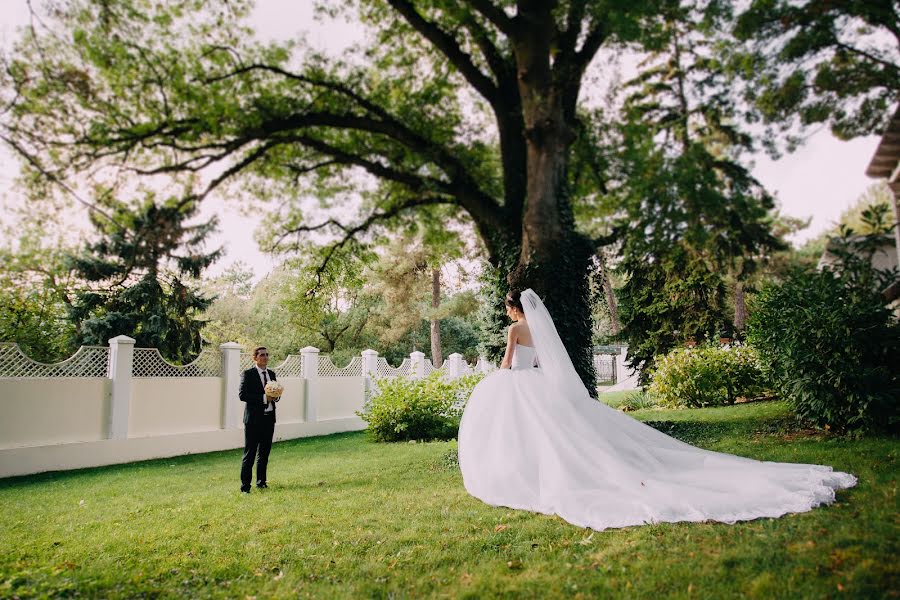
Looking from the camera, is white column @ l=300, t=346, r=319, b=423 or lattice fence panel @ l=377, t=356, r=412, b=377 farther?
lattice fence panel @ l=377, t=356, r=412, b=377

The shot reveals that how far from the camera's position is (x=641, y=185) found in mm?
10430

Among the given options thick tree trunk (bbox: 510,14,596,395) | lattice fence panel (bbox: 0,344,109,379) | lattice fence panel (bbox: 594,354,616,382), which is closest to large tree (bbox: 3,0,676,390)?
thick tree trunk (bbox: 510,14,596,395)

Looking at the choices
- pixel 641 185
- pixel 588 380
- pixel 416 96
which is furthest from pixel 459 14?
pixel 588 380

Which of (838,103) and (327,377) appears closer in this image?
(838,103)

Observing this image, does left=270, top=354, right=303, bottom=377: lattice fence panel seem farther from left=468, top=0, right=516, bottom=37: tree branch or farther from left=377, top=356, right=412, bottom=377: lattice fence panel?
left=468, top=0, right=516, bottom=37: tree branch

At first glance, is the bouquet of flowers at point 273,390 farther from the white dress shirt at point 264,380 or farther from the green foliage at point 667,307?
the green foliage at point 667,307

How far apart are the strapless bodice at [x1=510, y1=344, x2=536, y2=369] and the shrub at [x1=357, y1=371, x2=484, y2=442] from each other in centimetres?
655

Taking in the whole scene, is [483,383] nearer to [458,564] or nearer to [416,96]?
[458,564]

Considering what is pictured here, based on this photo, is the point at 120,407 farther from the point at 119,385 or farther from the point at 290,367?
the point at 290,367

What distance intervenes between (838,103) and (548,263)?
8.69 metres

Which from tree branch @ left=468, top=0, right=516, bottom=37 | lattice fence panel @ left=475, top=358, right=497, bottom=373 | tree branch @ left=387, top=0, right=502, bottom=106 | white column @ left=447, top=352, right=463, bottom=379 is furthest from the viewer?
white column @ left=447, top=352, right=463, bottom=379

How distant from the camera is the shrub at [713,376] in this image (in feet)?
50.2

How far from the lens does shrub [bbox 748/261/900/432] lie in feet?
24.9

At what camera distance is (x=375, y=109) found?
12.7m
